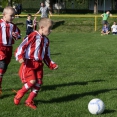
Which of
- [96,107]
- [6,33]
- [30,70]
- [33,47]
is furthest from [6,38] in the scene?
[96,107]

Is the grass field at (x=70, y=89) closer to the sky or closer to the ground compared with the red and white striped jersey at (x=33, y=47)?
closer to the ground

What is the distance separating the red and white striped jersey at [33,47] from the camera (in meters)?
6.12

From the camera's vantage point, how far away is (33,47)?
20.3ft

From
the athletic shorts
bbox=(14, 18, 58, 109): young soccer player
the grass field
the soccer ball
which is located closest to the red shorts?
bbox=(14, 18, 58, 109): young soccer player

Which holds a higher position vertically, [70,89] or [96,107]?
[96,107]

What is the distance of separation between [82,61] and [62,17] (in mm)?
22708

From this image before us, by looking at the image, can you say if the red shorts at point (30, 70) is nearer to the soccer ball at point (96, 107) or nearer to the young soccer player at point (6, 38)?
the young soccer player at point (6, 38)

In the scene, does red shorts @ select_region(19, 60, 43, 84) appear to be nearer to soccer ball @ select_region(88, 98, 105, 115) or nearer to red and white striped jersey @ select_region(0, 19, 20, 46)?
red and white striped jersey @ select_region(0, 19, 20, 46)

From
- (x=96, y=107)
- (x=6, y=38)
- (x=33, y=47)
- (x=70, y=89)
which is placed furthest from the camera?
(x=70, y=89)

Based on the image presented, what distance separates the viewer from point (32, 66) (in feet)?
20.5

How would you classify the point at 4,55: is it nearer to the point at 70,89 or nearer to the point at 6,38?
the point at 6,38

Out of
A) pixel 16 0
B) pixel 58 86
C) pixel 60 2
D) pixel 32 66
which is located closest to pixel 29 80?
pixel 32 66

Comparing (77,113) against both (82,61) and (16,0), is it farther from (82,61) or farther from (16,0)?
(16,0)

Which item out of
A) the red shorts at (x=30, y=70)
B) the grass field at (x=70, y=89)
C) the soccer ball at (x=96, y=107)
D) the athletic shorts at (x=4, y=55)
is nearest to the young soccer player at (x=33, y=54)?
the red shorts at (x=30, y=70)
